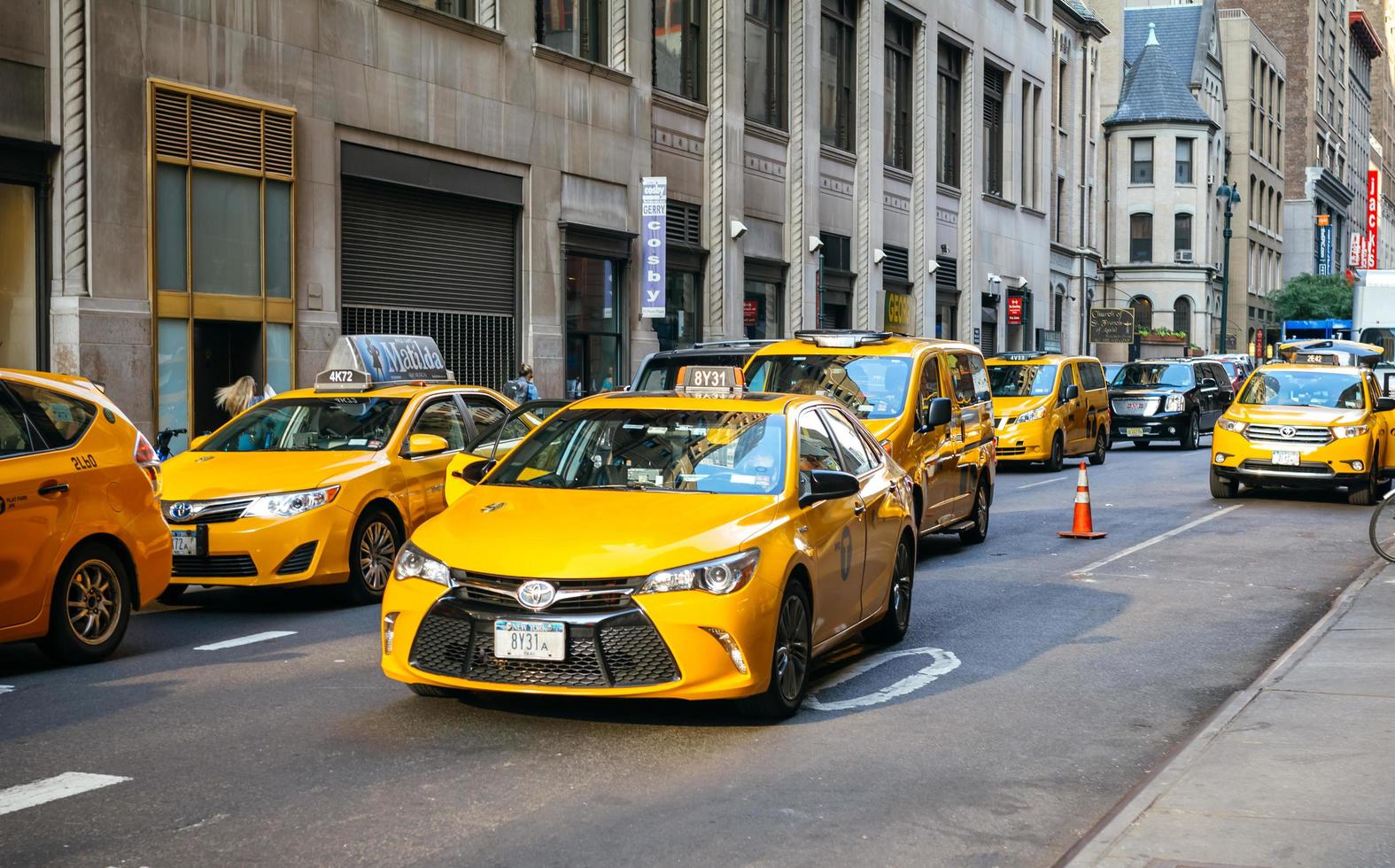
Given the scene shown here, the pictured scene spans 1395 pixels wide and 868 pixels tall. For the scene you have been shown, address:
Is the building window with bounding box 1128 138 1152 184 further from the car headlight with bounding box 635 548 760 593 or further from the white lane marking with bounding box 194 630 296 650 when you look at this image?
the car headlight with bounding box 635 548 760 593

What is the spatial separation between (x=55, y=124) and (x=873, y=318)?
993 inches

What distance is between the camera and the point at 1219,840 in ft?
18.3

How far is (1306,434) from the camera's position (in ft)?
65.1

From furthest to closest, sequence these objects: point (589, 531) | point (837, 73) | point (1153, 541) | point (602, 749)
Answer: point (837, 73) < point (1153, 541) < point (589, 531) < point (602, 749)

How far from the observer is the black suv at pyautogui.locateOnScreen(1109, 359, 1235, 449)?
107 ft

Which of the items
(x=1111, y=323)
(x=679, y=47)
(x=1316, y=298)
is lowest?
(x=1111, y=323)

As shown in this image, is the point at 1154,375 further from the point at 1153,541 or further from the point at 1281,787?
the point at 1281,787

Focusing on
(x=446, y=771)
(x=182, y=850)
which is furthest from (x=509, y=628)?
(x=182, y=850)

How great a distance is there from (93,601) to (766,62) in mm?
A: 28488

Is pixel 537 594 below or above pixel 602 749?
above

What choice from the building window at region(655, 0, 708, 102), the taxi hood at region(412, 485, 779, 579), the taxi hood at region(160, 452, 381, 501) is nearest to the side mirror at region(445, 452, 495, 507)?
the taxi hood at region(160, 452, 381, 501)

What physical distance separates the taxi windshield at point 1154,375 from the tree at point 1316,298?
52372 mm

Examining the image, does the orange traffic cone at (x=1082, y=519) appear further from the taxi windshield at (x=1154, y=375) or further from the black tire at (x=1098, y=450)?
the taxi windshield at (x=1154, y=375)

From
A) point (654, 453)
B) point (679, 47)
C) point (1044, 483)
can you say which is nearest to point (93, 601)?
point (654, 453)
